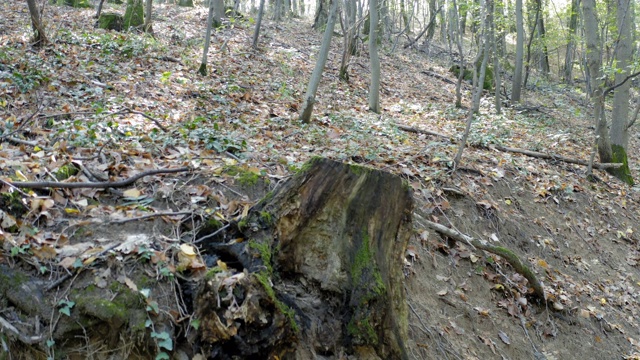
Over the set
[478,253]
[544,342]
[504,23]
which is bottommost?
[544,342]


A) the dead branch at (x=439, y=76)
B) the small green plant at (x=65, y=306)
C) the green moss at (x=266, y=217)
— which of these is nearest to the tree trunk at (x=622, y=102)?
the dead branch at (x=439, y=76)

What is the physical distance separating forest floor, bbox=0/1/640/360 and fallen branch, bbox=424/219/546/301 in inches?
5.2

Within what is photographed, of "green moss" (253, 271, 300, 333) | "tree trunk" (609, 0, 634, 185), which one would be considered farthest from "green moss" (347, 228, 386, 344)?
"tree trunk" (609, 0, 634, 185)

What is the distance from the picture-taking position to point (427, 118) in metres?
12.6

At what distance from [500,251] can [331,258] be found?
311 cm

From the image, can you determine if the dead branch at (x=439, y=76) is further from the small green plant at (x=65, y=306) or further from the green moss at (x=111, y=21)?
the small green plant at (x=65, y=306)

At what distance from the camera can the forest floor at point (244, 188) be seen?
314 centimetres

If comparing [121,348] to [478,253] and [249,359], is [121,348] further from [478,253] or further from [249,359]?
[478,253]

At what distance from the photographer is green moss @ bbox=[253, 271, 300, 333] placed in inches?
114

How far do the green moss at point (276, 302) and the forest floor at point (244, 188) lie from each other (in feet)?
1.38

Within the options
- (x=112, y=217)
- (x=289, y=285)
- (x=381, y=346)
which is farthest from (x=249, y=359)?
(x=112, y=217)

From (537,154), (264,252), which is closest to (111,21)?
(537,154)

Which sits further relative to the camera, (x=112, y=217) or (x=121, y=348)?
(x=112, y=217)

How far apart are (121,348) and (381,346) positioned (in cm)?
167
